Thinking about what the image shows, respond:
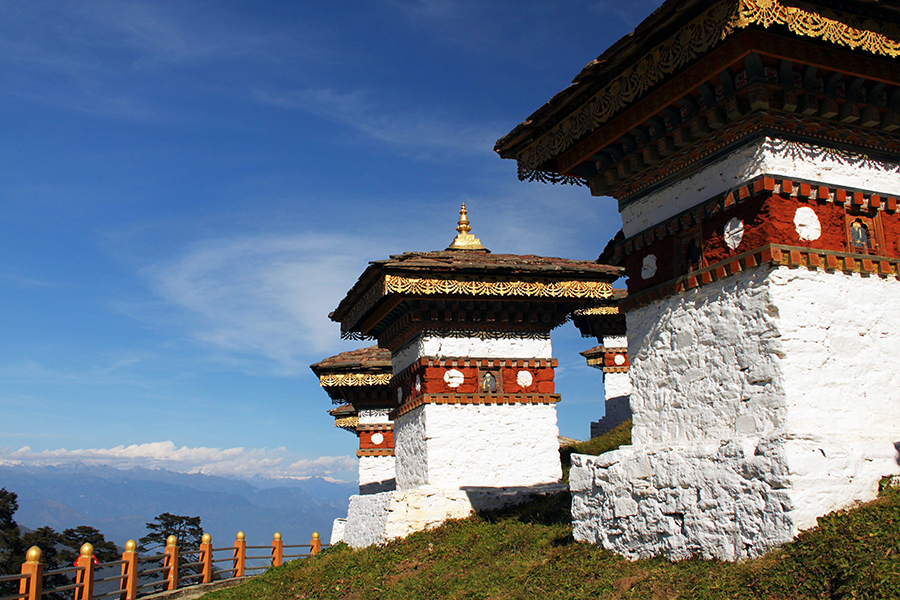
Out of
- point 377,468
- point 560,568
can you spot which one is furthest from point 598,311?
point 560,568

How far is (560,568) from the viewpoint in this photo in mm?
7684

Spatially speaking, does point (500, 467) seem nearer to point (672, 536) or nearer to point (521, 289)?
point (521, 289)

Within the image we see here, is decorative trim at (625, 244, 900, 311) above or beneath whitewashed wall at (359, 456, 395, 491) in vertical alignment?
above

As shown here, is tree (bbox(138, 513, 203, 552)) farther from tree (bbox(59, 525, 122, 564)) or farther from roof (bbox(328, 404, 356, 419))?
Answer: roof (bbox(328, 404, 356, 419))

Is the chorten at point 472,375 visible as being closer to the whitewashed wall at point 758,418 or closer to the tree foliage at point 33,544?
the whitewashed wall at point 758,418

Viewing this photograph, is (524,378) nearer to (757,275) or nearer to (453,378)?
(453,378)

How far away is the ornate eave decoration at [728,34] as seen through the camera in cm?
648

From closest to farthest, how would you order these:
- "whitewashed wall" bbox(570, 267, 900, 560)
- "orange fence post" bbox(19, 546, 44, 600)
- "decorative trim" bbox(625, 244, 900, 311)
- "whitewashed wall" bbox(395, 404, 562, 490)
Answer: "whitewashed wall" bbox(570, 267, 900, 560) < "decorative trim" bbox(625, 244, 900, 311) < "orange fence post" bbox(19, 546, 44, 600) < "whitewashed wall" bbox(395, 404, 562, 490)

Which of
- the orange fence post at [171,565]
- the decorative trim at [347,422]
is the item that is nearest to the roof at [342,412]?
the decorative trim at [347,422]

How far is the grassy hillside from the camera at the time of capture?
5270 mm

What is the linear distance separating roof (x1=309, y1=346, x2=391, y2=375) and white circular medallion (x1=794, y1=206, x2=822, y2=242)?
15.1 metres

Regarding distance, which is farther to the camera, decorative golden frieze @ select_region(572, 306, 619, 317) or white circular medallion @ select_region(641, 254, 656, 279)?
decorative golden frieze @ select_region(572, 306, 619, 317)

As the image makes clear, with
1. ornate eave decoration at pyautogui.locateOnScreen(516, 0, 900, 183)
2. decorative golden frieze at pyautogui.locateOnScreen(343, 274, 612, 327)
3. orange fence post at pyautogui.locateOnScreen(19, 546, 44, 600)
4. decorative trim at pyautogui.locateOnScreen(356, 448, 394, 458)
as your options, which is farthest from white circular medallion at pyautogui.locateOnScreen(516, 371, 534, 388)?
decorative trim at pyautogui.locateOnScreen(356, 448, 394, 458)

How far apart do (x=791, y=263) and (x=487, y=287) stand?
251 inches
